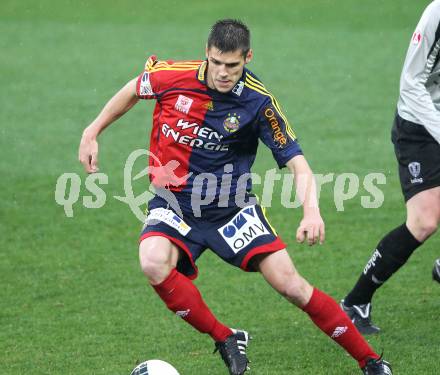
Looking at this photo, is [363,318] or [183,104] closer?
[183,104]

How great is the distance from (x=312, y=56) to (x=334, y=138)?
13.7ft

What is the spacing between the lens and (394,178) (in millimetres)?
10125

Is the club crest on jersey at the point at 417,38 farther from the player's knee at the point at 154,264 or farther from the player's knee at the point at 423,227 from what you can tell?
the player's knee at the point at 154,264

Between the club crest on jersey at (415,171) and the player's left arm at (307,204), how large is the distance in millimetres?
1048

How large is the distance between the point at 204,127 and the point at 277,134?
426 mm

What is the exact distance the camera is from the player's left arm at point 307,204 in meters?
4.92

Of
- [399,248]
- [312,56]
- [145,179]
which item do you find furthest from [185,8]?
[399,248]

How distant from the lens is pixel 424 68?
19.0 ft

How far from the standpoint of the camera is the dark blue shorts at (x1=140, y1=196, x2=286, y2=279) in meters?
5.41

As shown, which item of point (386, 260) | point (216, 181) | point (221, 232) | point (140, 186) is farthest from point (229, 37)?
point (140, 186)

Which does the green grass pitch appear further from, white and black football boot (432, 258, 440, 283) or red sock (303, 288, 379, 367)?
red sock (303, 288, 379, 367)

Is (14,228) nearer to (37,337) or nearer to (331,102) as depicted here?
(37,337)

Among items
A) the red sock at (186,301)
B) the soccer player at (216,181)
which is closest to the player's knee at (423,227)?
the soccer player at (216,181)

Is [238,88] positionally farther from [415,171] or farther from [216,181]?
[415,171]
